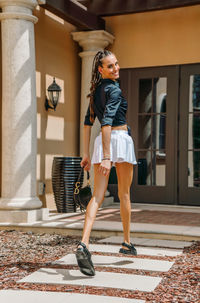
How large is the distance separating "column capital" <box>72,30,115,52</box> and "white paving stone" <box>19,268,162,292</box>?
16.3 ft

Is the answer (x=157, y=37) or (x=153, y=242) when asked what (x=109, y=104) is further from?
(x=157, y=37)

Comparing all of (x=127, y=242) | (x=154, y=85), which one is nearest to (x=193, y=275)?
(x=127, y=242)

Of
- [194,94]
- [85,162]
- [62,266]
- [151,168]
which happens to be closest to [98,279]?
[62,266]

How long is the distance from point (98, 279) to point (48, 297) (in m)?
0.52

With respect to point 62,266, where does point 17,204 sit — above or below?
above

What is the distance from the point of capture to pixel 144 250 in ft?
14.5

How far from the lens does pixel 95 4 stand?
7.91 meters

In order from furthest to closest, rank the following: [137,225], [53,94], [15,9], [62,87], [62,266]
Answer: [62,87], [53,94], [15,9], [137,225], [62,266]

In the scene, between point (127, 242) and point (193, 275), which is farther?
point (127, 242)

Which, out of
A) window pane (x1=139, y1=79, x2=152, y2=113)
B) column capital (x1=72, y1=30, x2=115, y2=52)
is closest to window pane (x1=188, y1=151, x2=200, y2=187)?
window pane (x1=139, y1=79, x2=152, y2=113)

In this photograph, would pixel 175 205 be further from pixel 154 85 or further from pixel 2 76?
pixel 2 76

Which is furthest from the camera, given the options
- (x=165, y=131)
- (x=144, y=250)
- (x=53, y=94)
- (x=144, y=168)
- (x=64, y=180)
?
(x=144, y=168)

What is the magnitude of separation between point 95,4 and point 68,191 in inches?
123


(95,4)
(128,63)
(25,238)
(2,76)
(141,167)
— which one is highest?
(95,4)
